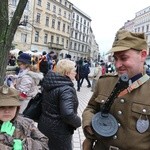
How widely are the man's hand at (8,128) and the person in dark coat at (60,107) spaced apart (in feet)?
3.62

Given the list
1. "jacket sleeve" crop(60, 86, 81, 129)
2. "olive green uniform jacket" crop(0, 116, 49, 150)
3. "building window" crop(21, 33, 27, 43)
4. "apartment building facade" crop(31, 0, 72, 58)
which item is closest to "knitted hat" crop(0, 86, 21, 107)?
"olive green uniform jacket" crop(0, 116, 49, 150)

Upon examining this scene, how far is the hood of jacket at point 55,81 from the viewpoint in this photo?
13.8ft

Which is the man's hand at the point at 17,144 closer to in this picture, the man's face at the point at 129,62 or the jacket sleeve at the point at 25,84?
the man's face at the point at 129,62

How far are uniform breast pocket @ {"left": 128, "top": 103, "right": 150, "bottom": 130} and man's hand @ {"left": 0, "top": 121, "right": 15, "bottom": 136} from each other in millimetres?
1056

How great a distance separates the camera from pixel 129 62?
241 centimetres

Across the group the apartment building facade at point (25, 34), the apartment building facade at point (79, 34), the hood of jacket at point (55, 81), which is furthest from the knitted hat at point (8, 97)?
the apartment building facade at point (79, 34)

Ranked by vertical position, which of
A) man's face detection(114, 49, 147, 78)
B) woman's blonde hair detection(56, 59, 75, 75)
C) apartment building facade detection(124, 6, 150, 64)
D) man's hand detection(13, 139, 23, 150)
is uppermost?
apartment building facade detection(124, 6, 150, 64)

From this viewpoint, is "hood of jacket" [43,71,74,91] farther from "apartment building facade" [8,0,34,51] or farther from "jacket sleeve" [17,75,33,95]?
"apartment building facade" [8,0,34,51]

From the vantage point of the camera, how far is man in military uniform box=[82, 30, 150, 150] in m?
2.35

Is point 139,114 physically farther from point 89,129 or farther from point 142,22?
point 142,22

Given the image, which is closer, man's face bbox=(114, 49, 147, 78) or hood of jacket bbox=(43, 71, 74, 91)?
man's face bbox=(114, 49, 147, 78)

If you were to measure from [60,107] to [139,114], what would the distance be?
1803mm

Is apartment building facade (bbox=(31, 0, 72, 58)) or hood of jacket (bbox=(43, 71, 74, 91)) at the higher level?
apartment building facade (bbox=(31, 0, 72, 58))

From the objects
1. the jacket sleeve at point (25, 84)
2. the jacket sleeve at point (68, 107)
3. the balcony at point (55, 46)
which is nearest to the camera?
the jacket sleeve at point (68, 107)
